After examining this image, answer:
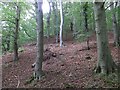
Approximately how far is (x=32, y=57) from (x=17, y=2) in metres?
3.77

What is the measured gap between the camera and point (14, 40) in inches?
530

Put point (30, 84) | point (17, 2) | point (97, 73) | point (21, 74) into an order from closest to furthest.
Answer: point (97, 73), point (30, 84), point (21, 74), point (17, 2)

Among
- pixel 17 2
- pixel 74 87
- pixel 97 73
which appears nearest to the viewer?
pixel 74 87

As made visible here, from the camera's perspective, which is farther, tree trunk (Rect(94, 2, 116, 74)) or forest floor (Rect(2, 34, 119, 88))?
tree trunk (Rect(94, 2, 116, 74))

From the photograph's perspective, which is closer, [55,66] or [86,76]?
[86,76]

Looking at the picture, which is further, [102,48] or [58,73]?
[58,73]

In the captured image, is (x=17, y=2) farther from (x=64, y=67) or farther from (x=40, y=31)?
(x=64, y=67)

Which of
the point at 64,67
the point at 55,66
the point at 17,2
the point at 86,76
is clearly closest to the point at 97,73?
the point at 86,76

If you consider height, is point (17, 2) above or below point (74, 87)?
above

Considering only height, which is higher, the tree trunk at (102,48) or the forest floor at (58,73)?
the tree trunk at (102,48)

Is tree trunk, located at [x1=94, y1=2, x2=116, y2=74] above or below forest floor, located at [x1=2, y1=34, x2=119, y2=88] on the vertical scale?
above

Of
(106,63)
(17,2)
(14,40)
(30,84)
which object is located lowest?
(30,84)

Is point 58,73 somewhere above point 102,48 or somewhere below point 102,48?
below

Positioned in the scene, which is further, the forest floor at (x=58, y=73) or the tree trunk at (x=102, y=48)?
the tree trunk at (x=102, y=48)
